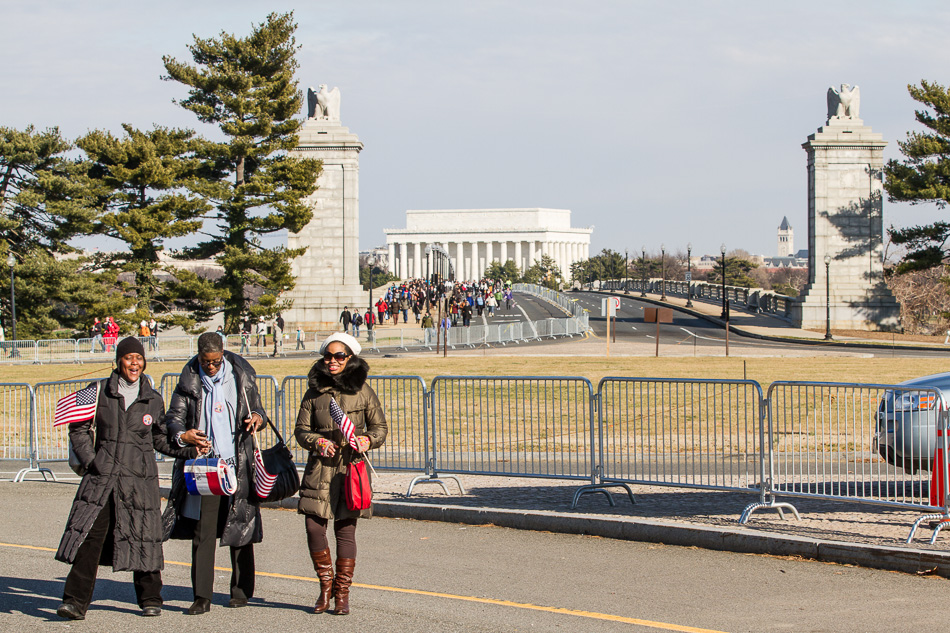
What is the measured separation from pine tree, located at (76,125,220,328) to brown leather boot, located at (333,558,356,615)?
44.3 meters

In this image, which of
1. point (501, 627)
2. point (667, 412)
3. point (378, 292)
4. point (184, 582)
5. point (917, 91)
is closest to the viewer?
point (501, 627)

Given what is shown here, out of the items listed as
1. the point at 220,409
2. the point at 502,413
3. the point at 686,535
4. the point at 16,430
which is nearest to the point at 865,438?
the point at 686,535

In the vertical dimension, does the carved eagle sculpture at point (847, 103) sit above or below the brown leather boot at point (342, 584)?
above

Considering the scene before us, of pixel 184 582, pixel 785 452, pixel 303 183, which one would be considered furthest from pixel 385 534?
pixel 303 183

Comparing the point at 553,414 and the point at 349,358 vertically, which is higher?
the point at 349,358

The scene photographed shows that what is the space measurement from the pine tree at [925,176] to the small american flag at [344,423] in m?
51.7

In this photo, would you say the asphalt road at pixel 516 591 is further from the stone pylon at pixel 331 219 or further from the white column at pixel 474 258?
the white column at pixel 474 258

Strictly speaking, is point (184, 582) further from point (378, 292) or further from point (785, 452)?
point (378, 292)

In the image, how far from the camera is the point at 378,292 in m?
88.4

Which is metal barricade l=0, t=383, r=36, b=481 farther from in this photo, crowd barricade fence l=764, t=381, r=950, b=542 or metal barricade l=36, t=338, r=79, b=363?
metal barricade l=36, t=338, r=79, b=363

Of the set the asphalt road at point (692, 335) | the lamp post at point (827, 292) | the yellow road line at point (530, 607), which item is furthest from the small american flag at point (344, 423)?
the lamp post at point (827, 292)

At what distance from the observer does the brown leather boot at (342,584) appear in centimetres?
657

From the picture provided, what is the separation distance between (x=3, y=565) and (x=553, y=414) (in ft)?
19.3

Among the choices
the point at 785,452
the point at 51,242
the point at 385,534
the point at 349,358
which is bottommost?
the point at 385,534
